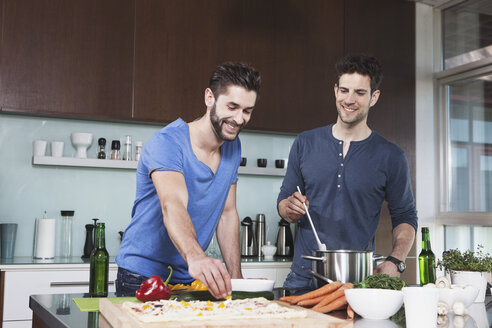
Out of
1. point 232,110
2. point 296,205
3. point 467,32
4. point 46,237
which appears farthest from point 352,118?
point 467,32

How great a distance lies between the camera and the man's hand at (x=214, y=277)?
1.41 meters

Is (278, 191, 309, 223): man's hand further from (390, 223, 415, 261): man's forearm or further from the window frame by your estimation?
the window frame

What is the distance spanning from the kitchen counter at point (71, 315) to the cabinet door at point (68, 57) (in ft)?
6.07

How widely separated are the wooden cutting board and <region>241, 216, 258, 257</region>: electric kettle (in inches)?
98.0

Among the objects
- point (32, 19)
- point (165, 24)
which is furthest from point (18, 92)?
point (165, 24)

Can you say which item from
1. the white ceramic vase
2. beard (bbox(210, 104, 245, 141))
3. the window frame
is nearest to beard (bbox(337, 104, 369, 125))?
beard (bbox(210, 104, 245, 141))

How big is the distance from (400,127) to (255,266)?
169 centimetres

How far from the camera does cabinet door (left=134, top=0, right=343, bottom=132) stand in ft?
11.8

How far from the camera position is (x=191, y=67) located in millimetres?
3688

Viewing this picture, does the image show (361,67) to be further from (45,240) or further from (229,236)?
(45,240)

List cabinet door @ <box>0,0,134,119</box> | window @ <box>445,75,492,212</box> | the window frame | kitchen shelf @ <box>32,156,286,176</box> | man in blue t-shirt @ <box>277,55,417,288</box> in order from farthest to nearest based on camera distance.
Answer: the window frame < window @ <box>445,75,492,212</box> < kitchen shelf @ <box>32,156,286,176</box> < cabinet door @ <box>0,0,134,119</box> < man in blue t-shirt @ <box>277,55,417,288</box>

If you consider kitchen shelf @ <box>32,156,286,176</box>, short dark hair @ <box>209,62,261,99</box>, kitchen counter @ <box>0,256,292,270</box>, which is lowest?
kitchen counter @ <box>0,256,292,270</box>

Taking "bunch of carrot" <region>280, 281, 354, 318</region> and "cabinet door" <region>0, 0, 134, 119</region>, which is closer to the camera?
"bunch of carrot" <region>280, 281, 354, 318</region>

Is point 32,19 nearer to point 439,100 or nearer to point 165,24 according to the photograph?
point 165,24
